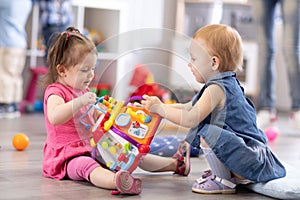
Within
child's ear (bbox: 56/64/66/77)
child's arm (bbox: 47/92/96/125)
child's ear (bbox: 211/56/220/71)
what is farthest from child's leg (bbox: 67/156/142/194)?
child's ear (bbox: 211/56/220/71)

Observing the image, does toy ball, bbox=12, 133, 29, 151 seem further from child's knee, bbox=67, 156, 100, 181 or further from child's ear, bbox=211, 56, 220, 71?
child's ear, bbox=211, 56, 220, 71

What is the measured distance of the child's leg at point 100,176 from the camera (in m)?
1.41

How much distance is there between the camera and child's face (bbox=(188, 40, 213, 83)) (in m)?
1.49

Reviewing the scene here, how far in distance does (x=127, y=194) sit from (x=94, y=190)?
91mm

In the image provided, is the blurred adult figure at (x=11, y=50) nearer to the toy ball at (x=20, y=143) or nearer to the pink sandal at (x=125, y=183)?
the toy ball at (x=20, y=143)

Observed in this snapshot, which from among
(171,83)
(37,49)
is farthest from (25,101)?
(171,83)

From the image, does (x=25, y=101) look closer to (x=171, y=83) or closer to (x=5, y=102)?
(x=5, y=102)

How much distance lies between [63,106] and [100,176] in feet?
0.66

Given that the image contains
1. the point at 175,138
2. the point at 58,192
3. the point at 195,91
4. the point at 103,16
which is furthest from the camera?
the point at 103,16

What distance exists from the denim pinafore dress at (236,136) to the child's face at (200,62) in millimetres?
23

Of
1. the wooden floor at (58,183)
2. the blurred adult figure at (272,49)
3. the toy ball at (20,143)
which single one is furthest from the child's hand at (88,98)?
the blurred adult figure at (272,49)

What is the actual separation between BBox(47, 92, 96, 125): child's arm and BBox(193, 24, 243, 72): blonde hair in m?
0.32

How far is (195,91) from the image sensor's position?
1.54 metres

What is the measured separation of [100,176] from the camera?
148 centimetres
